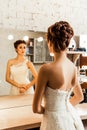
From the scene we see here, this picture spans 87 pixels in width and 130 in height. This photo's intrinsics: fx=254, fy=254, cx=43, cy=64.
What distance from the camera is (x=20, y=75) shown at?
2.00 meters

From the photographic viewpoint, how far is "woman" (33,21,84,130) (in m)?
1.20

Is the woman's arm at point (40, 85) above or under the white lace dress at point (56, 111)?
above

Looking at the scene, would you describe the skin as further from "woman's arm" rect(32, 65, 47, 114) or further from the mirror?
the mirror

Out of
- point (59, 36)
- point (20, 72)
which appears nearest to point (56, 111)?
point (59, 36)

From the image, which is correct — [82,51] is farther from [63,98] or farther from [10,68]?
[63,98]

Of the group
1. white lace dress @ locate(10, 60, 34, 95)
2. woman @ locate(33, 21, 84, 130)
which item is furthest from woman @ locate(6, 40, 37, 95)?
woman @ locate(33, 21, 84, 130)

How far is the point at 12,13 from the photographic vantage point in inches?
84.1

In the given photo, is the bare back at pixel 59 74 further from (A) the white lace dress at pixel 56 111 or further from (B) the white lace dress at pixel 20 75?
(B) the white lace dress at pixel 20 75

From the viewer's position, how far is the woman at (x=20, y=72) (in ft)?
6.49

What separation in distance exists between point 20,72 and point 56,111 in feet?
2.59

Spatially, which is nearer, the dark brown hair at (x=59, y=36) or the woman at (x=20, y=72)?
the dark brown hair at (x=59, y=36)

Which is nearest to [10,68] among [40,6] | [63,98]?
[40,6]

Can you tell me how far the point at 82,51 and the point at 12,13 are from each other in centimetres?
75

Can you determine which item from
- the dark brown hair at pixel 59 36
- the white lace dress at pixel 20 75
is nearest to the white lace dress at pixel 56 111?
the dark brown hair at pixel 59 36
